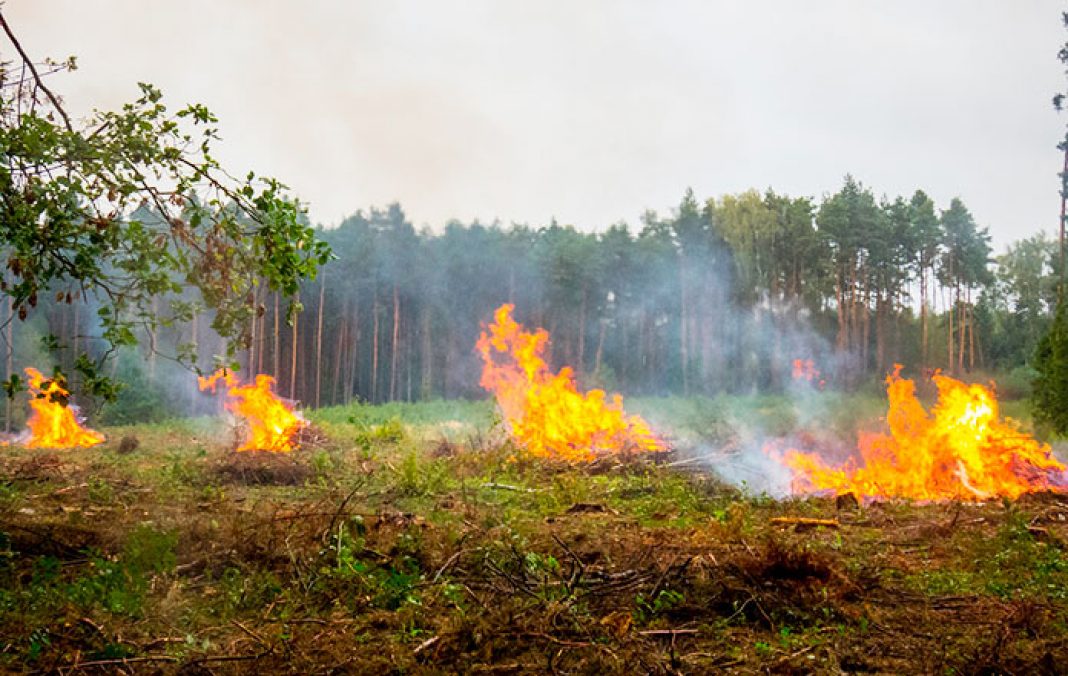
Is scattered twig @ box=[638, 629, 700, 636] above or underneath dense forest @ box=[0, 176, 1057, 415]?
underneath

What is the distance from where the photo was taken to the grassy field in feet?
15.7

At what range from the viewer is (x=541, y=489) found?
1207 centimetres

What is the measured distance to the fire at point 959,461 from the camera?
1282 cm

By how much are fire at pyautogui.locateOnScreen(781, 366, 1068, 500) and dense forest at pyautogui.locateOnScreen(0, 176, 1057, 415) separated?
2017 cm

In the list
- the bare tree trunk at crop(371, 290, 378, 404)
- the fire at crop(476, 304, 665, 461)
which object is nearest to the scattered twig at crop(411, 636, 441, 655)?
the fire at crop(476, 304, 665, 461)

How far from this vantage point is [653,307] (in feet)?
136

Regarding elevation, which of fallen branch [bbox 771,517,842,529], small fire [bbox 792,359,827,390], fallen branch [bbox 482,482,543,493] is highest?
small fire [bbox 792,359,827,390]

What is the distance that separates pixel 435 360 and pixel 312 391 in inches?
276

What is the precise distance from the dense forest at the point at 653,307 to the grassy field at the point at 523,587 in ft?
84.0

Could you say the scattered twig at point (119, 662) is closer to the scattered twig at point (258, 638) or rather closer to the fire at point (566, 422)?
the scattered twig at point (258, 638)

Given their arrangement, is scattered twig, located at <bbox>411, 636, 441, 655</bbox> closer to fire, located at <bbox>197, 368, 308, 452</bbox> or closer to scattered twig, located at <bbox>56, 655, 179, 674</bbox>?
scattered twig, located at <bbox>56, 655, 179, 674</bbox>

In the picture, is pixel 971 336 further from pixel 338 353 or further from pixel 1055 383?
pixel 338 353

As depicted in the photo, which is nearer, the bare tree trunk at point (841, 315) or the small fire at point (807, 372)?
the small fire at point (807, 372)

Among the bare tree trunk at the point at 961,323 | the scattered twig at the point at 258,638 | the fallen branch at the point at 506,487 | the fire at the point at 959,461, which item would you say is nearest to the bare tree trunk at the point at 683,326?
the bare tree trunk at the point at 961,323
